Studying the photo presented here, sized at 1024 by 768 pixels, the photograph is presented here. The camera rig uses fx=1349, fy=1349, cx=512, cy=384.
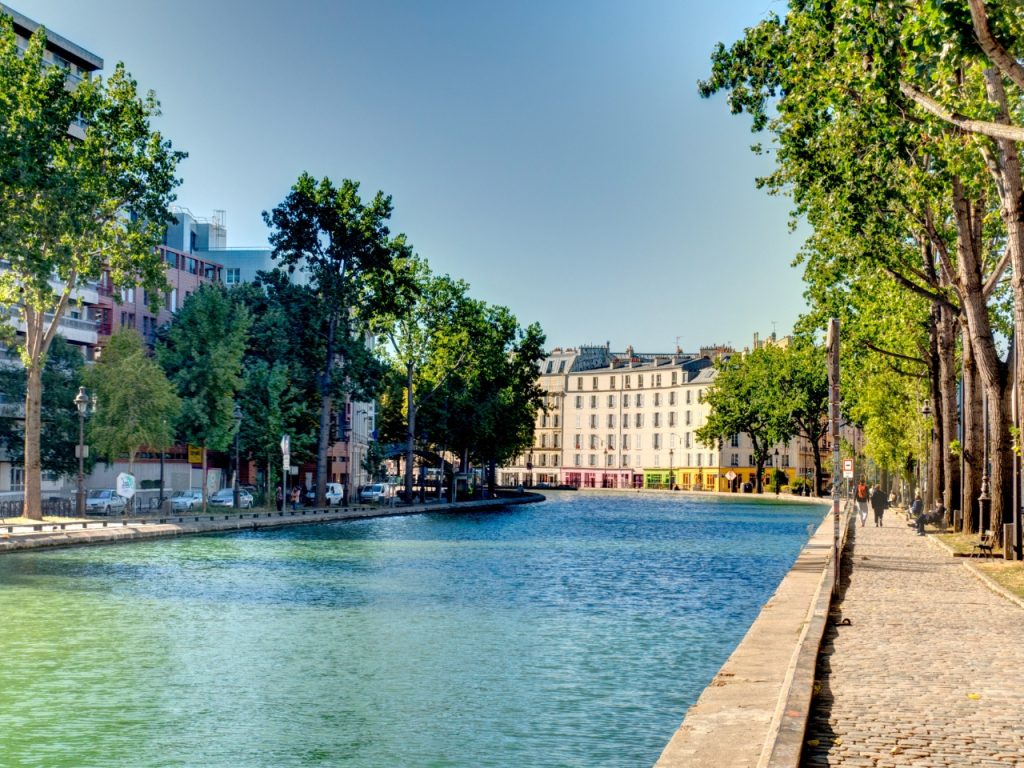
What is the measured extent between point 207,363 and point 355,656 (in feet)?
168

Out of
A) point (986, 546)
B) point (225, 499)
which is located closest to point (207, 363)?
point (225, 499)

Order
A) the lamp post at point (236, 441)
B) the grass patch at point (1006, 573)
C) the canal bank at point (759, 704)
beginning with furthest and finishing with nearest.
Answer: the lamp post at point (236, 441), the grass patch at point (1006, 573), the canal bank at point (759, 704)

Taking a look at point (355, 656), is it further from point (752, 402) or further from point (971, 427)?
point (752, 402)

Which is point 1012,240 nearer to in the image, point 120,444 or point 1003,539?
A: point 1003,539

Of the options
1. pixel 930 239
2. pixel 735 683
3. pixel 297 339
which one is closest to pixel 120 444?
pixel 297 339

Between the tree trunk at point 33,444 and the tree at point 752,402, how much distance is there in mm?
88775

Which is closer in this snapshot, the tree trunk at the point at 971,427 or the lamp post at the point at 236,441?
the tree trunk at the point at 971,427

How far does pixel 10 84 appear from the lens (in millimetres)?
46094

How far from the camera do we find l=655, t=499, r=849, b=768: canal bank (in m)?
10.5

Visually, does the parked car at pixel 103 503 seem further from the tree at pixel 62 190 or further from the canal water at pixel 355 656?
the canal water at pixel 355 656

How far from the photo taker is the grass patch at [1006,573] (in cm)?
2517

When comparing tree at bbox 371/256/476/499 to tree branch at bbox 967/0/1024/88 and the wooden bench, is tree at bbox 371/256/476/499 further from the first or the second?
tree branch at bbox 967/0/1024/88

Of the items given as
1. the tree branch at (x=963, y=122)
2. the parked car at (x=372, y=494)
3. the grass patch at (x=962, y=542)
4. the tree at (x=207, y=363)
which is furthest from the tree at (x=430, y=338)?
the tree branch at (x=963, y=122)

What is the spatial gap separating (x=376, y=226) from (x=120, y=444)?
20643mm
